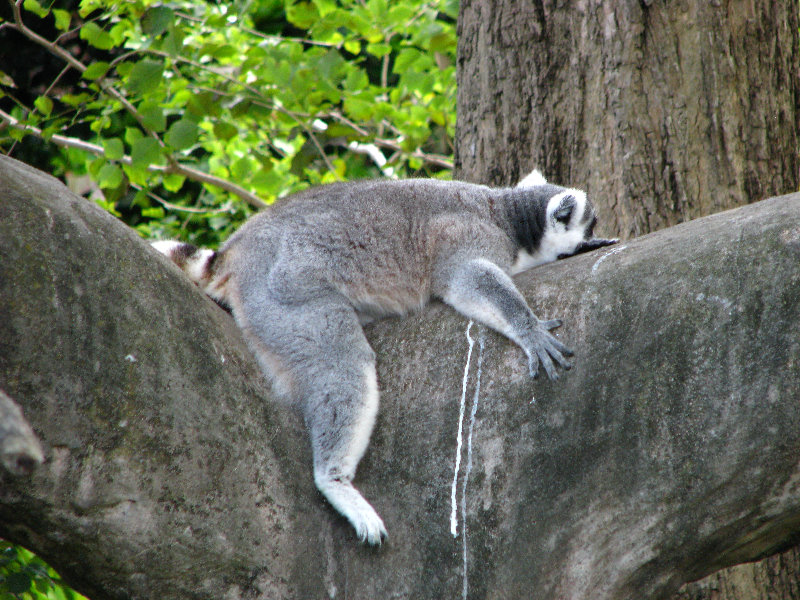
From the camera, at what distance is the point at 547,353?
3.36 meters

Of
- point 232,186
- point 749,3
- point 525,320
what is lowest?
point 232,186

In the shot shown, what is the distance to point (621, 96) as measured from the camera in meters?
4.94

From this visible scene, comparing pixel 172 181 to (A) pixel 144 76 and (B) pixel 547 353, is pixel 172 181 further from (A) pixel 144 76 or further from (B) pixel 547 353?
(B) pixel 547 353

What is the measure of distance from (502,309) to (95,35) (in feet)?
13.1

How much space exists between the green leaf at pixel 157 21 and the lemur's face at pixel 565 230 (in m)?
3.15

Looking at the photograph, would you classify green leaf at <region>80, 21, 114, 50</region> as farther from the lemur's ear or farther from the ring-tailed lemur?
the lemur's ear

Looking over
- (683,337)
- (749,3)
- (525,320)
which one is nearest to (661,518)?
(683,337)

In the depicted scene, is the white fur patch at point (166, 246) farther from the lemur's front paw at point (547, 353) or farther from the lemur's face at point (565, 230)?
the lemur's front paw at point (547, 353)

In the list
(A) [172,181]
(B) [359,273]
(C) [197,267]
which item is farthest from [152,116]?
(B) [359,273]

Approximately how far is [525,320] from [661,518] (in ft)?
3.42

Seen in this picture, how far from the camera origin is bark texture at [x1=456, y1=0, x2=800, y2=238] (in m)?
4.84

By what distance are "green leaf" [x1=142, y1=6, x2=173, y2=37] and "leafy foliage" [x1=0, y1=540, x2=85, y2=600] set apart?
3711mm

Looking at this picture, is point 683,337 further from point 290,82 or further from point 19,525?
point 290,82

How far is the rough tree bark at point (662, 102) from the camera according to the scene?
4.84 meters
